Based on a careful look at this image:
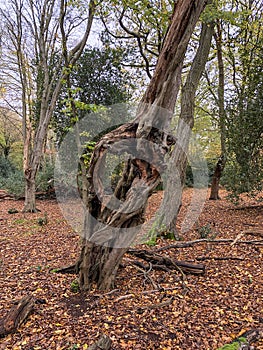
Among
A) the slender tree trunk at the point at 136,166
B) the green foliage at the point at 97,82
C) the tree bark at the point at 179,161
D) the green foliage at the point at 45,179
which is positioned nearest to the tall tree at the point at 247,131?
the tree bark at the point at 179,161

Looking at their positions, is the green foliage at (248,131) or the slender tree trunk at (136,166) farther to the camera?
the green foliage at (248,131)

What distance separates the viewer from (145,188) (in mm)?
2617

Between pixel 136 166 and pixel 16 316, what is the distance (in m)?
1.74

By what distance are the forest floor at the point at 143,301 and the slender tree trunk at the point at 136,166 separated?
341 millimetres

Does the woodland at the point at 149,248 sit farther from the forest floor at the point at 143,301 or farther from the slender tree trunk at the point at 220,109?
the slender tree trunk at the point at 220,109

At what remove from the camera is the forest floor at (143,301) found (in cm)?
213

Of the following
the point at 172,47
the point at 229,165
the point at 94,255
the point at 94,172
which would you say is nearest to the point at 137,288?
the point at 94,255

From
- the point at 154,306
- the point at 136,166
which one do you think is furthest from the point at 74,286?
the point at 136,166

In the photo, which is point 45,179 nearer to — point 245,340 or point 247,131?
point 247,131

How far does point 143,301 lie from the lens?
268cm

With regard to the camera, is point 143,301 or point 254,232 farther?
point 254,232

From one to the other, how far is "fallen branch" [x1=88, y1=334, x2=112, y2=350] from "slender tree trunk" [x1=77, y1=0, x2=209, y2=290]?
82 cm

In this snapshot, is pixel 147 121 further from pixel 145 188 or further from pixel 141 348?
pixel 141 348

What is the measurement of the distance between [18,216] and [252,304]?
264 inches
